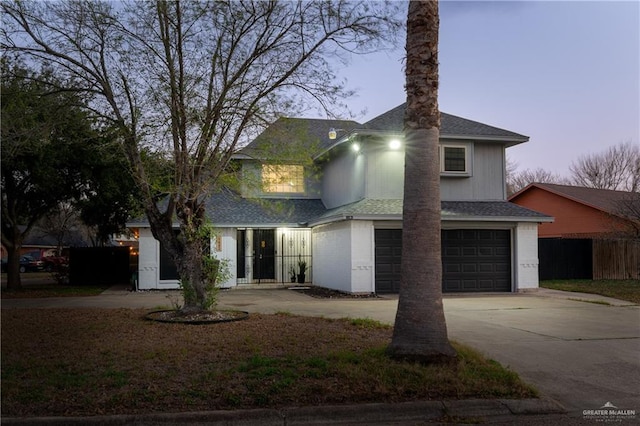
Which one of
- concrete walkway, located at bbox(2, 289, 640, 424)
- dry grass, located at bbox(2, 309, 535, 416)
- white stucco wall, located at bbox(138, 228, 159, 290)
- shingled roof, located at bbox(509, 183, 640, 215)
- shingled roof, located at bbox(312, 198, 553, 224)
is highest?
shingled roof, located at bbox(509, 183, 640, 215)

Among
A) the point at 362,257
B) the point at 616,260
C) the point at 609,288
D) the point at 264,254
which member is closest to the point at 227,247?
the point at 264,254

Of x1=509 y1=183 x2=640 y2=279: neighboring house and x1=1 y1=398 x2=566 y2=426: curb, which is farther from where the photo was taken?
x1=509 y1=183 x2=640 y2=279: neighboring house

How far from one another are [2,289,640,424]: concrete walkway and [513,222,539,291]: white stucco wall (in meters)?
0.57

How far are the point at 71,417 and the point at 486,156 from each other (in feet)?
58.2

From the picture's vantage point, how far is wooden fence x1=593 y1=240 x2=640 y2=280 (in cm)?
2438

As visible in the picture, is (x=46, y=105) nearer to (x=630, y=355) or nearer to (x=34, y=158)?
(x=34, y=158)

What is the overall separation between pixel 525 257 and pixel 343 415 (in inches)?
604

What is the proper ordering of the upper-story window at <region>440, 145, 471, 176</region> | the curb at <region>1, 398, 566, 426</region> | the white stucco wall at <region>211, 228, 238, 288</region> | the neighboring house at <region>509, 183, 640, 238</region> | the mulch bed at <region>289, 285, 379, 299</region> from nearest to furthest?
the curb at <region>1, 398, 566, 426</region>, the mulch bed at <region>289, 285, 379, 299</region>, the upper-story window at <region>440, 145, 471, 176</region>, the white stucco wall at <region>211, 228, 238, 288</region>, the neighboring house at <region>509, 183, 640, 238</region>

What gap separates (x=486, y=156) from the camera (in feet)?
66.9

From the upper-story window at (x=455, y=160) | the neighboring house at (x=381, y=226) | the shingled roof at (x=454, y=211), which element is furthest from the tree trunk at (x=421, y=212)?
the upper-story window at (x=455, y=160)

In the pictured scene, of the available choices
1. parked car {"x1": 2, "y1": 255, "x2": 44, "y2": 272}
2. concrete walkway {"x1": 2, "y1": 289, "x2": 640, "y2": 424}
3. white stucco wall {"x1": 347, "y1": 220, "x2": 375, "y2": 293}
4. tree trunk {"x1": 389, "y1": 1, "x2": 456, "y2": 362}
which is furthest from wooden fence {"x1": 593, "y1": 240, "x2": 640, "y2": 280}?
parked car {"x1": 2, "y1": 255, "x2": 44, "y2": 272}

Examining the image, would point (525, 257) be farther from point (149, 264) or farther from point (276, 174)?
point (149, 264)

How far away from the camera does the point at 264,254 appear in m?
22.2

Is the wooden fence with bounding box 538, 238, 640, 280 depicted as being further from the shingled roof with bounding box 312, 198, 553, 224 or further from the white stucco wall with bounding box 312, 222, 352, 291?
the white stucco wall with bounding box 312, 222, 352, 291
